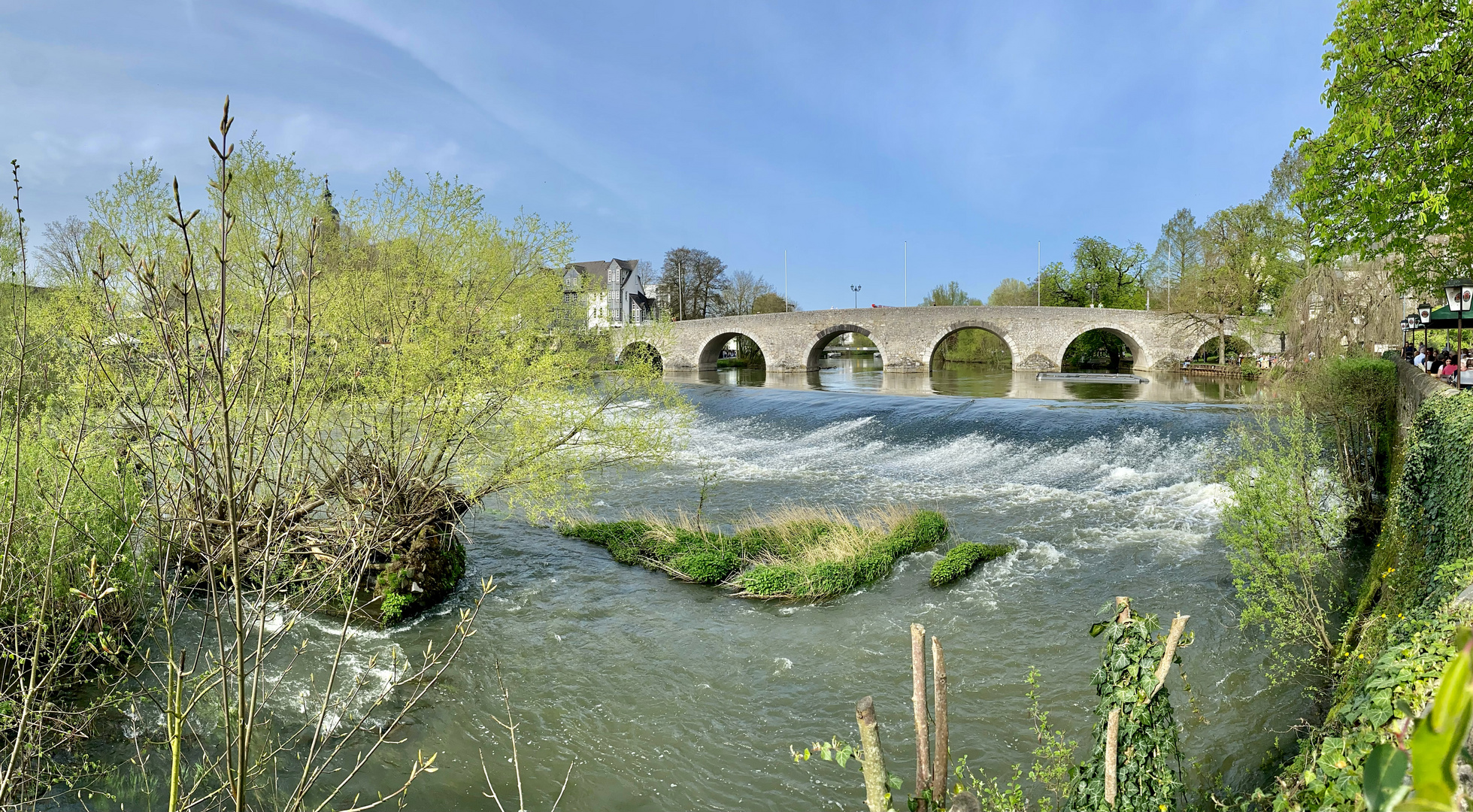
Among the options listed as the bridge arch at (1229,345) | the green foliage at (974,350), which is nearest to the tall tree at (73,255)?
the bridge arch at (1229,345)

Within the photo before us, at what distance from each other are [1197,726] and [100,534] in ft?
30.4

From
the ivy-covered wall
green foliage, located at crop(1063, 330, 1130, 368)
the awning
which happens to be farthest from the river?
green foliage, located at crop(1063, 330, 1130, 368)

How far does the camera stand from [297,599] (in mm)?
9375

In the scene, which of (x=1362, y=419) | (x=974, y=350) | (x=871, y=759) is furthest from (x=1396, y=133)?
(x=974, y=350)

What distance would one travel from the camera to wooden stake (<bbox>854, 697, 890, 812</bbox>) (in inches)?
141

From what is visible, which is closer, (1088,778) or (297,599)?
(1088,778)

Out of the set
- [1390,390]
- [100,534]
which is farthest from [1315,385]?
[100,534]

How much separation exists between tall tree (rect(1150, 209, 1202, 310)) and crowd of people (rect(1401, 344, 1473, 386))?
24797 millimetres

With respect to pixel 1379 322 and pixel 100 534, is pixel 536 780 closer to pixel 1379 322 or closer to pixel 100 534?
pixel 100 534

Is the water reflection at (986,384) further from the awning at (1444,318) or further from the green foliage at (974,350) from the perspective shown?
the awning at (1444,318)

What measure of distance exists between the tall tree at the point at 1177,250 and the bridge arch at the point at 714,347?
2184cm

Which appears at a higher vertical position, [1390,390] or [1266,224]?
Answer: [1266,224]

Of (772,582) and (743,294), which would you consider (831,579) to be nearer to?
(772,582)

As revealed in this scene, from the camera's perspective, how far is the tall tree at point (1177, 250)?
42625mm
